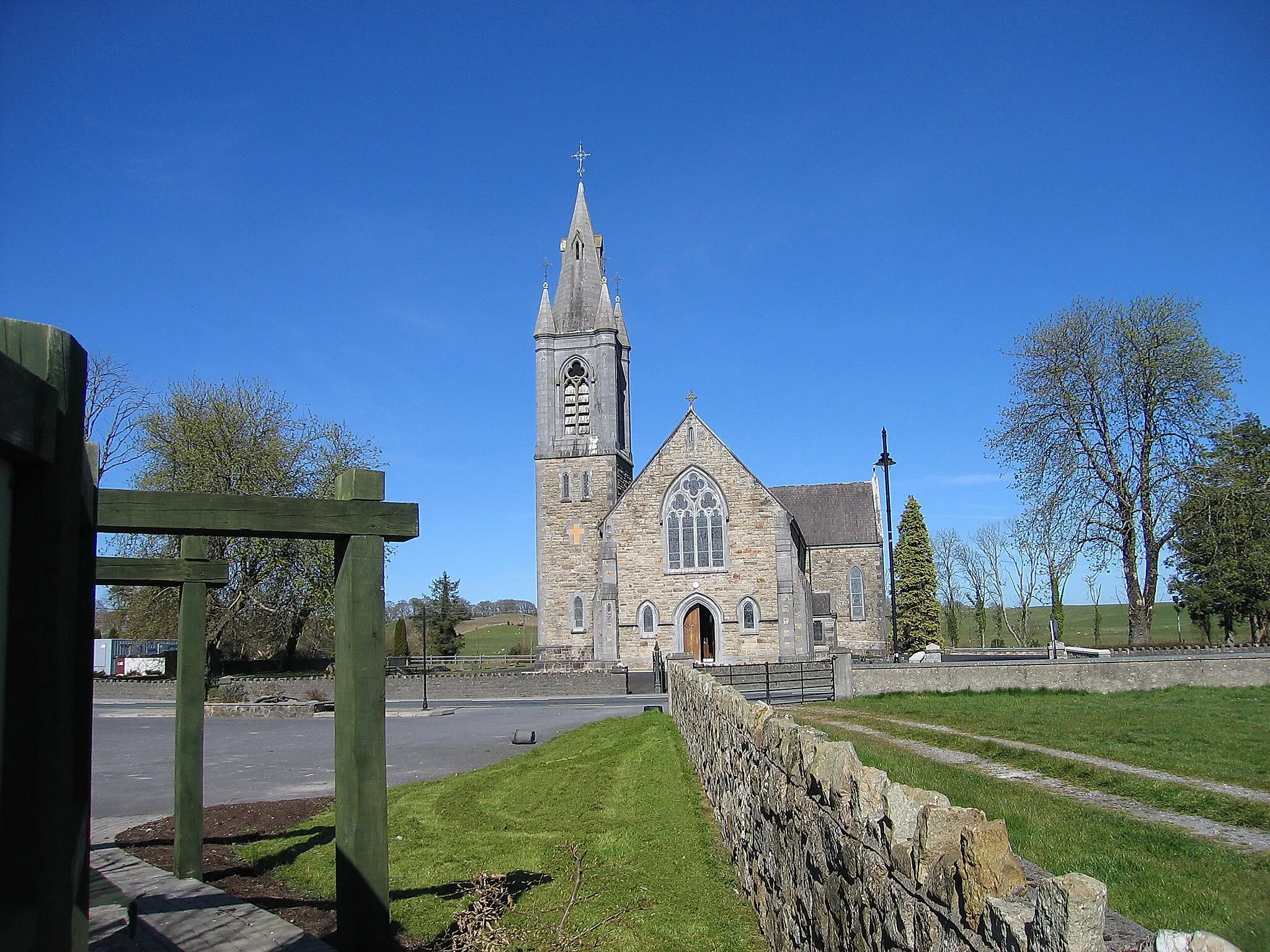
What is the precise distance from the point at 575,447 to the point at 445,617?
27.9 metres

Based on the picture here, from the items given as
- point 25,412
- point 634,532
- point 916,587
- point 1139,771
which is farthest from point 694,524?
point 25,412

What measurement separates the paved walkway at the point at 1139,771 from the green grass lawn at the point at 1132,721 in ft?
0.51

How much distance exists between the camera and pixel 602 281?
49688mm

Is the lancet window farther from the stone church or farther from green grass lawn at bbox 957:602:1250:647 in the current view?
green grass lawn at bbox 957:602:1250:647

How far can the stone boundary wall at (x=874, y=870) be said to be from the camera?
8.81 ft

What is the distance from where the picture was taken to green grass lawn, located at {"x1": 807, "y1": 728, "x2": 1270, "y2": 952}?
216 inches

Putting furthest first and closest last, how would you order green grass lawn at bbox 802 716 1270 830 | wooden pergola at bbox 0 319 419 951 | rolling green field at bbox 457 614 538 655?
rolling green field at bbox 457 614 538 655, green grass lawn at bbox 802 716 1270 830, wooden pergola at bbox 0 319 419 951

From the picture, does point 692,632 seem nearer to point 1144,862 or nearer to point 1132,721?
point 1132,721

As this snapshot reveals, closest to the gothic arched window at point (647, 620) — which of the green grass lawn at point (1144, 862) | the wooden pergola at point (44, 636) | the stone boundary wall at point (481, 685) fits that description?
the stone boundary wall at point (481, 685)

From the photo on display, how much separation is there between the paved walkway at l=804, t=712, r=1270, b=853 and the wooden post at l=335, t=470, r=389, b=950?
6.19 metres

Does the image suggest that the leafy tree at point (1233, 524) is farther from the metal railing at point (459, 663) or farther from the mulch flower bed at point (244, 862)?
the mulch flower bed at point (244, 862)

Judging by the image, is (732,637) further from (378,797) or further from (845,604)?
(378,797)

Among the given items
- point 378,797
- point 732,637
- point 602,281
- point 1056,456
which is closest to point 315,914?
point 378,797

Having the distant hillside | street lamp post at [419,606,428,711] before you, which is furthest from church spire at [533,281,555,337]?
Answer: the distant hillside
